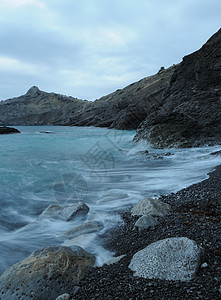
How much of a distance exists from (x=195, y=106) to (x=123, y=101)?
130ft

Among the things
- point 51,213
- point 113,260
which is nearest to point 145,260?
point 113,260

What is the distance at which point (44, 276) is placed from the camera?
2.34m

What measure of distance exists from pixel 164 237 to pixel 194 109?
1171 cm

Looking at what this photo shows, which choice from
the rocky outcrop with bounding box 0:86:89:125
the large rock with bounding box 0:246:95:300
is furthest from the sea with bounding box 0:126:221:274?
the rocky outcrop with bounding box 0:86:89:125

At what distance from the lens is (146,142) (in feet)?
46.6

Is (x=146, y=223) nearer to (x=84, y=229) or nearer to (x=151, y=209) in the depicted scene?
(x=151, y=209)

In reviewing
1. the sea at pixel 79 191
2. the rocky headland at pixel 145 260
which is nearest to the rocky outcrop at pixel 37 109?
the sea at pixel 79 191

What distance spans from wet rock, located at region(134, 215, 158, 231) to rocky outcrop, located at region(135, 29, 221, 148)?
926cm

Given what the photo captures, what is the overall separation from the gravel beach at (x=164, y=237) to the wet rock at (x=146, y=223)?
0.22 feet

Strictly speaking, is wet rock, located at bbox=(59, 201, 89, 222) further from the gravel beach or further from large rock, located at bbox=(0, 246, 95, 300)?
large rock, located at bbox=(0, 246, 95, 300)

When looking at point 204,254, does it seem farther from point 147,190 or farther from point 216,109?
point 216,109

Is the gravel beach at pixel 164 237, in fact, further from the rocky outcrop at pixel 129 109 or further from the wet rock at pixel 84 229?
the rocky outcrop at pixel 129 109

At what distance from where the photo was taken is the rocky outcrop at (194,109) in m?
12.2

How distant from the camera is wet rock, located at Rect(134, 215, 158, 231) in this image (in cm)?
328
